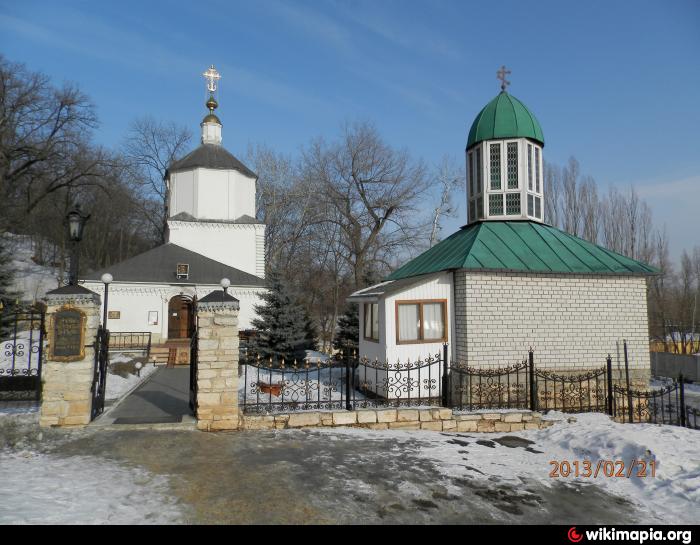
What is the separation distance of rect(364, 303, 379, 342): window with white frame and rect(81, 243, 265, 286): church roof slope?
12.5 meters

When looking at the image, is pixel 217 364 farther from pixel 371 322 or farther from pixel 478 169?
pixel 478 169

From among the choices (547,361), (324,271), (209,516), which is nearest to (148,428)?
(209,516)

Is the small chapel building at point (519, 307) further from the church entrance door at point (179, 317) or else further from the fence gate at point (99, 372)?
the church entrance door at point (179, 317)

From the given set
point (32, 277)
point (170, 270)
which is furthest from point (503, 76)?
point (32, 277)

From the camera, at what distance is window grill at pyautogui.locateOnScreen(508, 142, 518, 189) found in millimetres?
12719

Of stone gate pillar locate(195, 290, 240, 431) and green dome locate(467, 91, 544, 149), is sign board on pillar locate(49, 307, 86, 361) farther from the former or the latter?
green dome locate(467, 91, 544, 149)

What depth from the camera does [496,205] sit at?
41.9 feet

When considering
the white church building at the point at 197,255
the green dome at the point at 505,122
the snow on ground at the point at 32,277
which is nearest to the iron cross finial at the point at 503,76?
the green dome at the point at 505,122

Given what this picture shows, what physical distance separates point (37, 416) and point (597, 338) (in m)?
11.0

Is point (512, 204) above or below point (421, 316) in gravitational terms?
Result: above

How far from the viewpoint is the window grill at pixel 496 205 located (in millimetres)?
12742

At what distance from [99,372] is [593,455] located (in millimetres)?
7748
